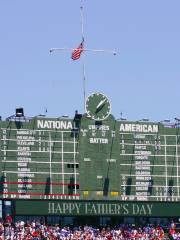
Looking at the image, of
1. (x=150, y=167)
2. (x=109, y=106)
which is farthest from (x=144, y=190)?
(x=109, y=106)

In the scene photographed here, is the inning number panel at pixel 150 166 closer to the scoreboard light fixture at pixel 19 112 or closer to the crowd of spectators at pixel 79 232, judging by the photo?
the crowd of spectators at pixel 79 232

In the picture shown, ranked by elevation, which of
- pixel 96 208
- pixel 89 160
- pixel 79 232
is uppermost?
pixel 89 160

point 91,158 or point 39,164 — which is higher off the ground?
point 91,158

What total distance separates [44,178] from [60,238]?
4903 mm

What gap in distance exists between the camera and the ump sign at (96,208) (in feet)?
266

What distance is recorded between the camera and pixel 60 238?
3209 inches

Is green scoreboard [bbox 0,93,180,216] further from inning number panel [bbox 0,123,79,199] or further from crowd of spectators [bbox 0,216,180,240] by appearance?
crowd of spectators [bbox 0,216,180,240]

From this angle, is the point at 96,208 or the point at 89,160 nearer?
the point at 89,160

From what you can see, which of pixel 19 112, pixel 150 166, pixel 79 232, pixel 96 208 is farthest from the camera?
pixel 150 166

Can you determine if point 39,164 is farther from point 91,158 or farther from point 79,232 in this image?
point 79,232

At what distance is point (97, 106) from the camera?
82.1 m

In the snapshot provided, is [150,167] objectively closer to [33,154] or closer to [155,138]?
[155,138]

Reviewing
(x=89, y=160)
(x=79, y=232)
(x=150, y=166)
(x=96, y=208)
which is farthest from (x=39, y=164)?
(x=150, y=166)

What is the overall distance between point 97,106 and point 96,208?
26.5ft
